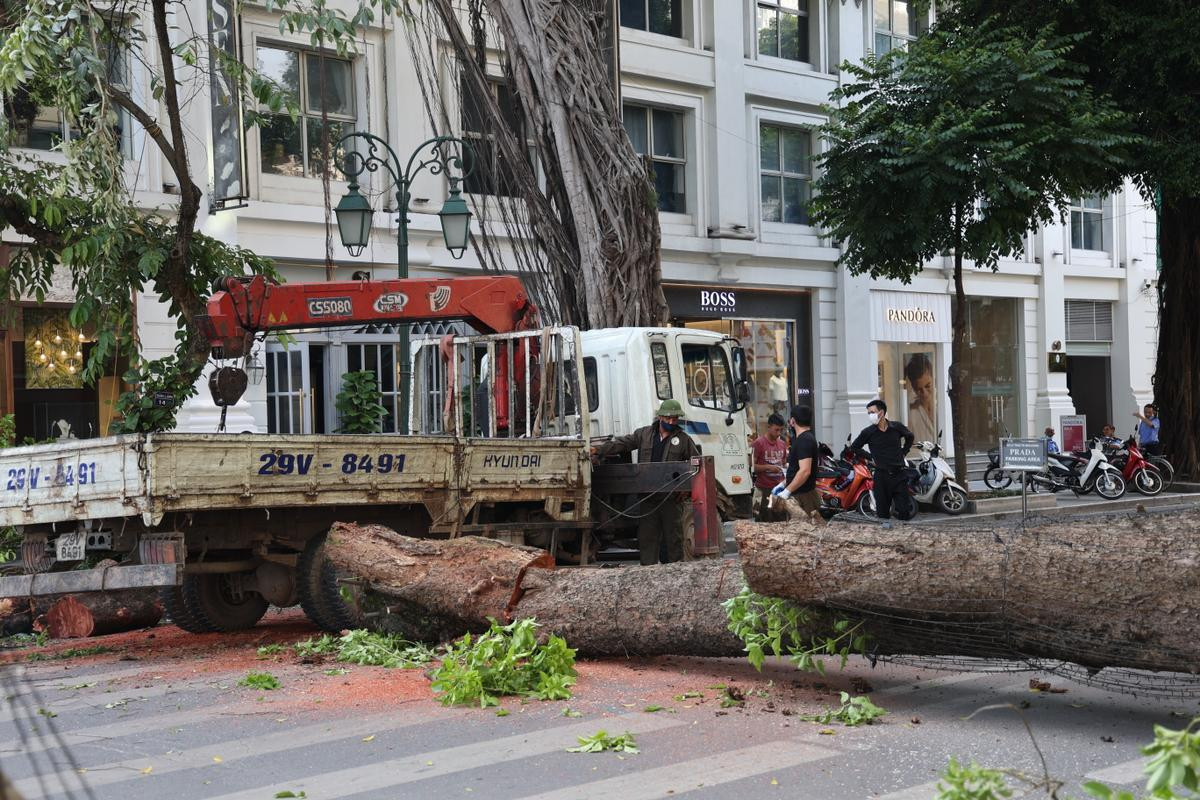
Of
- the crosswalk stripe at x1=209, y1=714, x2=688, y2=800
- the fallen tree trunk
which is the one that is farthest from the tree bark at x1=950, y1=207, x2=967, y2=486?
the crosswalk stripe at x1=209, y1=714, x2=688, y2=800

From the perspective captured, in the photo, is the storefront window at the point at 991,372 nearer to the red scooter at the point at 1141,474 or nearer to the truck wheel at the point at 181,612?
the red scooter at the point at 1141,474

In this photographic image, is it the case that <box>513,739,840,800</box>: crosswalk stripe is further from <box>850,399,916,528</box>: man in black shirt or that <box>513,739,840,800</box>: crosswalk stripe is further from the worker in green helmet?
<box>850,399,916,528</box>: man in black shirt

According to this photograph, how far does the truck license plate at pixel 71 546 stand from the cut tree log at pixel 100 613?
2.34 ft

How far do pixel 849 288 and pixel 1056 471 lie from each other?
5.81 meters

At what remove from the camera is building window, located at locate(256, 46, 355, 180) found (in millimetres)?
19844

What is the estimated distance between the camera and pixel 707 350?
46.5ft

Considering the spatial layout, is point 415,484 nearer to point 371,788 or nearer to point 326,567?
point 326,567

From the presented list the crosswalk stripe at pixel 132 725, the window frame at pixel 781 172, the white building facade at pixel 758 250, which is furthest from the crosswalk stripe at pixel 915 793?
the window frame at pixel 781 172

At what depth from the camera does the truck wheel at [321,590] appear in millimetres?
9906

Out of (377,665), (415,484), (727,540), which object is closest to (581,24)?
(727,540)

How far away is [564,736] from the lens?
6.75m

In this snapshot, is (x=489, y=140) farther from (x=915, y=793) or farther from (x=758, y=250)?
(x=915, y=793)

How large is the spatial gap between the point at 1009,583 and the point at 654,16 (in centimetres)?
1960

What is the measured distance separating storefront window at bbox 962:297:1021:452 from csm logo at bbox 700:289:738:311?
7.45 meters
